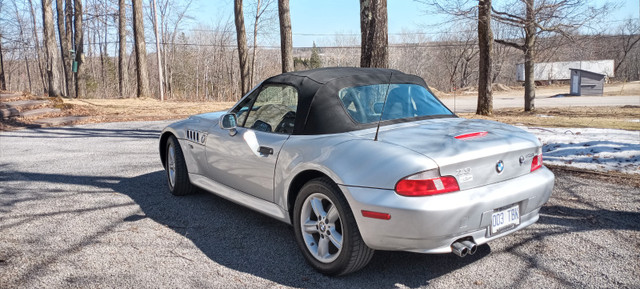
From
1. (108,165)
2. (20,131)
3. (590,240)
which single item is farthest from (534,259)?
(20,131)

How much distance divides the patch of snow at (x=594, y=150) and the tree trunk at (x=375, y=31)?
10.5 ft

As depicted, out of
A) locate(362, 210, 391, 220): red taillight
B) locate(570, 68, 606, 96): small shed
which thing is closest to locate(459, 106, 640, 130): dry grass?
locate(362, 210, 391, 220): red taillight

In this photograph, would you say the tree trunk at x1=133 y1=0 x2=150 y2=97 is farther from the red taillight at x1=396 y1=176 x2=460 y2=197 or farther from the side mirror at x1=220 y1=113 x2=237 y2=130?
the red taillight at x1=396 y1=176 x2=460 y2=197

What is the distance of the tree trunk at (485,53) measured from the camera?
1577 centimetres

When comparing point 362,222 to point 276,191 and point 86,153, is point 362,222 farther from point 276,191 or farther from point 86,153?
point 86,153

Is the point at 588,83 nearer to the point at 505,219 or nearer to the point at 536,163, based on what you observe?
the point at 536,163

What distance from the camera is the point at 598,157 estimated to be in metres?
7.18

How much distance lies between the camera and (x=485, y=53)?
16281mm

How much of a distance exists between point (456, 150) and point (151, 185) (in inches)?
171

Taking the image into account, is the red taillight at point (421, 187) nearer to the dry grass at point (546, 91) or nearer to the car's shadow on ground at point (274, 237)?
the car's shadow on ground at point (274, 237)

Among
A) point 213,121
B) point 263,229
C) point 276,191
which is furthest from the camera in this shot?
point 213,121

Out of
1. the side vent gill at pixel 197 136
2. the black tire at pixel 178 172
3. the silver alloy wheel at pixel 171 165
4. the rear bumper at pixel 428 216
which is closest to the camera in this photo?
the rear bumper at pixel 428 216

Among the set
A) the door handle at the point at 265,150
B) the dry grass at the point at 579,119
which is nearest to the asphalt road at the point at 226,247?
the door handle at the point at 265,150

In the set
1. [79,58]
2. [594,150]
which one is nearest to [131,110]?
[79,58]
